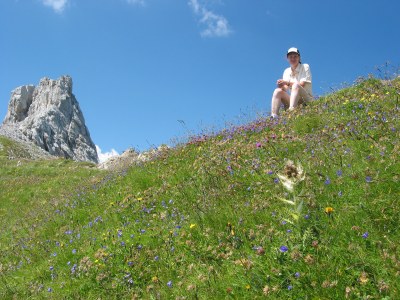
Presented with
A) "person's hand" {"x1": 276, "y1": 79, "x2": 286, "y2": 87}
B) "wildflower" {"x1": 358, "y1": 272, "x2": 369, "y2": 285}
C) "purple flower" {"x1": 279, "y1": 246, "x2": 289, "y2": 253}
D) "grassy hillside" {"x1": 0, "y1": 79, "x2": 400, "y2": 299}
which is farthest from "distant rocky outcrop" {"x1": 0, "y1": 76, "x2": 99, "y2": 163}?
"wildflower" {"x1": 358, "y1": 272, "x2": 369, "y2": 285}

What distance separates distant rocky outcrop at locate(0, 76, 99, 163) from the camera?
87.2 meters

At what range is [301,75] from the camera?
12.6m

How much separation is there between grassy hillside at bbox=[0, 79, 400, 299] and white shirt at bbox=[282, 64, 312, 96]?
114 inches

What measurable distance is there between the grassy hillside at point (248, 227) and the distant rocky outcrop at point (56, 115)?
3062 inches

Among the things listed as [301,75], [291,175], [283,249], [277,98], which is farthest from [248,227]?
[301,75]

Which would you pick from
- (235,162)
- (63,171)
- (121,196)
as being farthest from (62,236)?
(63,171)

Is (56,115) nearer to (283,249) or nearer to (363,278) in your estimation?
(283,249)

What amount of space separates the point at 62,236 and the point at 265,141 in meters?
4.06

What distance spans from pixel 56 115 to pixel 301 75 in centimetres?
9144

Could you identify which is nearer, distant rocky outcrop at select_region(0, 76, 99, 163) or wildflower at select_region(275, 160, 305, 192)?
wildflower at select_region(275, 160, 305, 192)

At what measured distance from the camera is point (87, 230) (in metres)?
7.23

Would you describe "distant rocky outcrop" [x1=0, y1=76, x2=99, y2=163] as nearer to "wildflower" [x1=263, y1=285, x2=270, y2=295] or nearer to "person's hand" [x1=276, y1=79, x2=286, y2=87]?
"person's hand" [x1=276, y1=79, x2=286, y2=87]

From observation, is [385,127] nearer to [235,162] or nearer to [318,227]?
[235,162]

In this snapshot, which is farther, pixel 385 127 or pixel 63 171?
pixel 63 171
